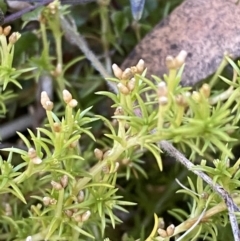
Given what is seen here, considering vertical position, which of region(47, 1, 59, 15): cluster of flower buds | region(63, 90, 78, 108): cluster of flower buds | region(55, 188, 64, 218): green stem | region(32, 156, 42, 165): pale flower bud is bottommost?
region(55, 188, 64, 218): green stem

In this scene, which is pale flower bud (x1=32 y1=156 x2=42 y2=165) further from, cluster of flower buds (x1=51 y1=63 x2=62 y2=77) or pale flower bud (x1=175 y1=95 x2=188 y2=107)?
cluster of flower buds (x1=51 y1=63 x2=62 y2=77)

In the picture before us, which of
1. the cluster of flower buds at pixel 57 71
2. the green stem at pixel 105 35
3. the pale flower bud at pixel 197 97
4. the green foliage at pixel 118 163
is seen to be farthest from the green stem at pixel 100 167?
the green stem at pixel 105 35

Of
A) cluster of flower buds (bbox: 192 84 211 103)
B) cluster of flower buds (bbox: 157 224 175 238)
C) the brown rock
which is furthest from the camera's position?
the brown rock

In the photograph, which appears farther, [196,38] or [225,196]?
[196,38]

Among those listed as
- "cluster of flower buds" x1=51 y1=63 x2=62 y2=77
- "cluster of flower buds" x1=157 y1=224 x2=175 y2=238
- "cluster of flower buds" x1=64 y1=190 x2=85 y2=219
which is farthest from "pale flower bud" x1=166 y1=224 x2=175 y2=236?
"cluster of flower buds" x1=51 y1=63 x2=62 y2=77

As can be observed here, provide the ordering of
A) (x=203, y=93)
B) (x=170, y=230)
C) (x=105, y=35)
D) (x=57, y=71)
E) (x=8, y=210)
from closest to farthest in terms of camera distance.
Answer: (x=203, y=93) → (x=170, y=230) → (x=8, y=210) → (x=57, y=71) → (x=105, y=35)

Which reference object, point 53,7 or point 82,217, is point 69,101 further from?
point 53,7

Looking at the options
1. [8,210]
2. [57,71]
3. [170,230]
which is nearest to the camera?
[170,230]

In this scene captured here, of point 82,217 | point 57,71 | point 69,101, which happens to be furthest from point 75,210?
point 57,71

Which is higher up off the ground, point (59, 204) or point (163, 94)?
point (163, 94)
